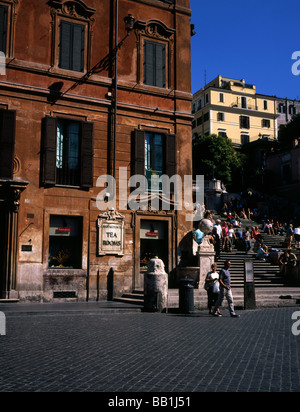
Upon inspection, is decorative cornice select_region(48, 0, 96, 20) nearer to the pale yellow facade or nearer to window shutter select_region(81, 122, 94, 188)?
window shutter select_region(81, 122, 94, 188)

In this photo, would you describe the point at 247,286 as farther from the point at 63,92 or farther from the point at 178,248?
the point at 63,92

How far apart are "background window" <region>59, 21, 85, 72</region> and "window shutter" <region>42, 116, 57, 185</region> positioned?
8.42 feet

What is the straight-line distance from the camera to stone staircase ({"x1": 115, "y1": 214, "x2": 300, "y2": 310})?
17.0 m

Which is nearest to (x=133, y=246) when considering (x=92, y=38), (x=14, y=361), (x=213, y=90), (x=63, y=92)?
(x=63, y=92)

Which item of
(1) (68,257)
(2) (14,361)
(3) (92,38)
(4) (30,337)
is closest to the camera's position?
(2) (14,361)

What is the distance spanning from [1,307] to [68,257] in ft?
13.2

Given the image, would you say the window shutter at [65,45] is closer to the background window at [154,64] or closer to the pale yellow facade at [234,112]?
the background window at [154,64]

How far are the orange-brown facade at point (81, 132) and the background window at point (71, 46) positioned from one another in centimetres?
4

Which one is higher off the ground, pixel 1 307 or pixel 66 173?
pixel 66 173

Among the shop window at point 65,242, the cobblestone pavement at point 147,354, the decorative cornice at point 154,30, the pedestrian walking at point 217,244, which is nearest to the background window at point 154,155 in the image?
the pedestrian walking at point 217,244

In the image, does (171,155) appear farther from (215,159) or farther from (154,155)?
(215,159)

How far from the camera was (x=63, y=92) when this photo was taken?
19.1 metres
